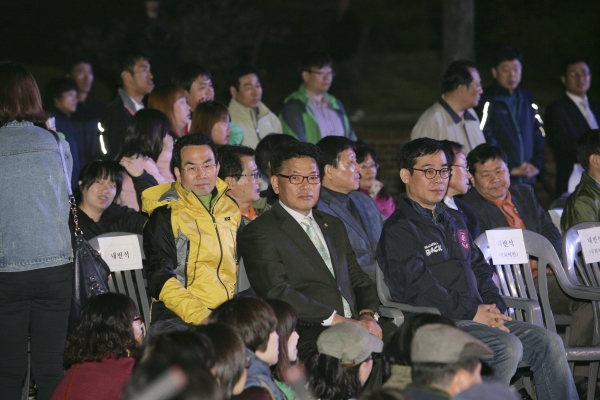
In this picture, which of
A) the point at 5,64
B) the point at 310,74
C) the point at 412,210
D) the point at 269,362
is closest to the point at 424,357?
the point at 269,362

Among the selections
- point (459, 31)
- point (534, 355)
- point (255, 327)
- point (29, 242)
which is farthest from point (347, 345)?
point (459, 31)

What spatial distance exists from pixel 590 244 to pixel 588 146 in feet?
3.24

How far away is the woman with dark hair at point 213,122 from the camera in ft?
19.6

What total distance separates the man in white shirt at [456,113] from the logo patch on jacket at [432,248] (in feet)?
7.81

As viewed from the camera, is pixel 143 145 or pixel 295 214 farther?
pixel 143 145

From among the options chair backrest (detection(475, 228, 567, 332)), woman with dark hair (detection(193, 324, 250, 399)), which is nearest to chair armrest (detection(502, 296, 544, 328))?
chair backrest (detection(475, 228, 567, 332))

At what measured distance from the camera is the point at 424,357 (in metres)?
2.77

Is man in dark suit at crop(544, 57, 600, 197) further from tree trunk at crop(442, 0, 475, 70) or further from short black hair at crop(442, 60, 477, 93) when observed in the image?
tree trunk at crop(442, 0, 475, 70)

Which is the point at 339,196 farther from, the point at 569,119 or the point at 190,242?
the point at 569,119

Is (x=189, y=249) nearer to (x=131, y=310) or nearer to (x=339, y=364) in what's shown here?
(x=131, y=310)

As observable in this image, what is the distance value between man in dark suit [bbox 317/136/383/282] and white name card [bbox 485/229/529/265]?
795 mm

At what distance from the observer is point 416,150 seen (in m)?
4.70

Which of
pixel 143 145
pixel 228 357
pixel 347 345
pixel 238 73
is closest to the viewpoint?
pixel 228 357

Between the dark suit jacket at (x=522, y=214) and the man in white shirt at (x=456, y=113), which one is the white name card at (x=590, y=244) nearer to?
the dark suit jacket at (x=522, y=214)
